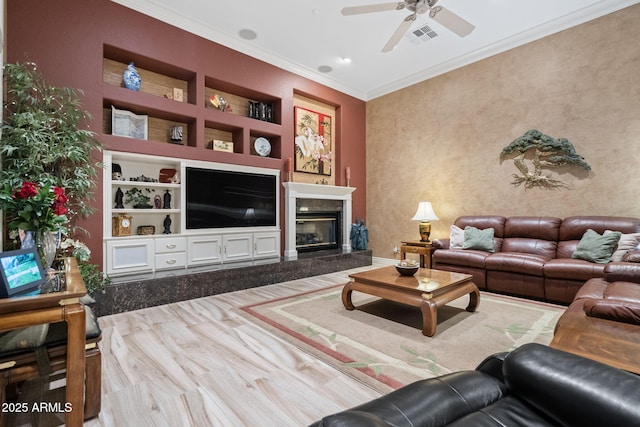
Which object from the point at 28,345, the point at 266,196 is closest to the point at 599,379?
the point at 28,345

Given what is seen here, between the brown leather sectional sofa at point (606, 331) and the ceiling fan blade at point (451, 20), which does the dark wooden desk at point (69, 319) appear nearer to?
the brown leather sectional sofa at point (606, 331)

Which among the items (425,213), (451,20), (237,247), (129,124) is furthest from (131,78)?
(425,213)

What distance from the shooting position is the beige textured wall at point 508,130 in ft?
11.6

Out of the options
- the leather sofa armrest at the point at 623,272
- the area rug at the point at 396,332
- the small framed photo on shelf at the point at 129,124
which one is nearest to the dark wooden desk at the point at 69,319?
the area rug at the point at 396,332

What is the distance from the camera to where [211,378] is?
6.02ft

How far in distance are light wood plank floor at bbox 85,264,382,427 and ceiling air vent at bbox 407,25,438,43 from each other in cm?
408

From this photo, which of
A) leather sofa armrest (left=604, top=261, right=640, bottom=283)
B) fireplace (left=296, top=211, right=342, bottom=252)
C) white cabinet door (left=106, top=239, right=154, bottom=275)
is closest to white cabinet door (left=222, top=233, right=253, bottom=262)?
white cabinet door (left=106, top=239, right=154, bottom=275)

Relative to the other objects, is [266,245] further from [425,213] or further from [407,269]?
[425,213]

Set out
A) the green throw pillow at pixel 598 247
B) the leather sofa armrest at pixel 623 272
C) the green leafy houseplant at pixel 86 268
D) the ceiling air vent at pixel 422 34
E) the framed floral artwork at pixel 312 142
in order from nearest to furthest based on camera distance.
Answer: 1. the leather sofa armrest at pixel 623 272
2. the green leafy houseplant at pixel 86 268
3. the green throw pillow at pixel 598 247
4. the ceiling air vent at pixel 422 34
5. the framed floral artwork at pixel 312 142

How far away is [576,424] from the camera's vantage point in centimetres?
82

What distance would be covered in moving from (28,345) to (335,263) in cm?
403

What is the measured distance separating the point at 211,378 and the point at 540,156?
4.66 meters

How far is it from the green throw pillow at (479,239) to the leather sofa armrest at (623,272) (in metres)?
1.53

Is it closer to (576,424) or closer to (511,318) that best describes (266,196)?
(511,318)
